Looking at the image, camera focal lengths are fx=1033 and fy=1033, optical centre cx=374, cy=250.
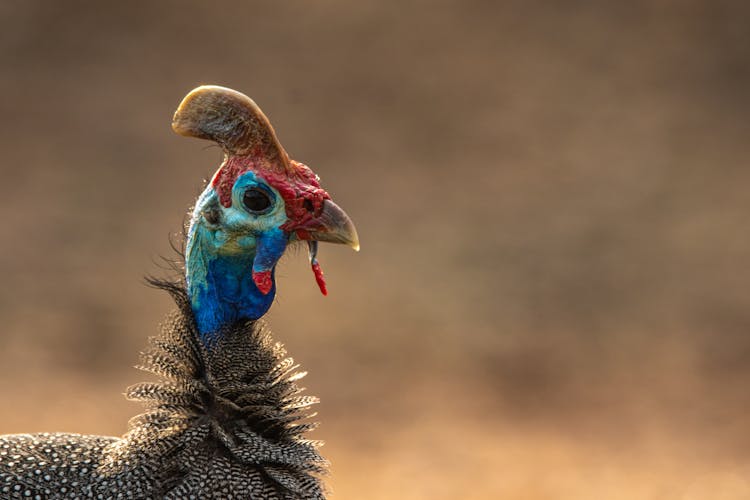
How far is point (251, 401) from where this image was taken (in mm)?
2914

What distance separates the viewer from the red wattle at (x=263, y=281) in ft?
9.48

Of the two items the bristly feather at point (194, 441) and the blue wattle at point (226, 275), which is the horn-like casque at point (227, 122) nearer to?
the blue wattle at point (226, 275)

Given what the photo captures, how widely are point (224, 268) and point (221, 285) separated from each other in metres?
0.05

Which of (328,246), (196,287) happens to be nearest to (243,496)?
(196,287)

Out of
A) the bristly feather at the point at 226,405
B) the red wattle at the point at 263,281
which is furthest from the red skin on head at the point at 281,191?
the bristly feather at the point at 226,405

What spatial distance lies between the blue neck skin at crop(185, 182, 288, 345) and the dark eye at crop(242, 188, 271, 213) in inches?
2.5

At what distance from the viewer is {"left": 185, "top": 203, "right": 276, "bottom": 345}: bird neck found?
2.93 metres

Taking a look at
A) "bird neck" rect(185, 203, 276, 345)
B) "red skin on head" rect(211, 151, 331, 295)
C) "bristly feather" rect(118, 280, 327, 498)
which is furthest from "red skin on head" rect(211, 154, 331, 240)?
"bristly feather" rect(118, 280, 327, 498)

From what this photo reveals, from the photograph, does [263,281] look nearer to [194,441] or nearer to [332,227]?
[332,227]

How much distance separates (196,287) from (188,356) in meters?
0.20

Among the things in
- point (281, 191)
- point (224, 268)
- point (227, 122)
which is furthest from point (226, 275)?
point (227, 122)

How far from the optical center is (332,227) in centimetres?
294

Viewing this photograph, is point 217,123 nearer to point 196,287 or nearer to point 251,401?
point 196,287

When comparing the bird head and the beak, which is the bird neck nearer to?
the bird head
